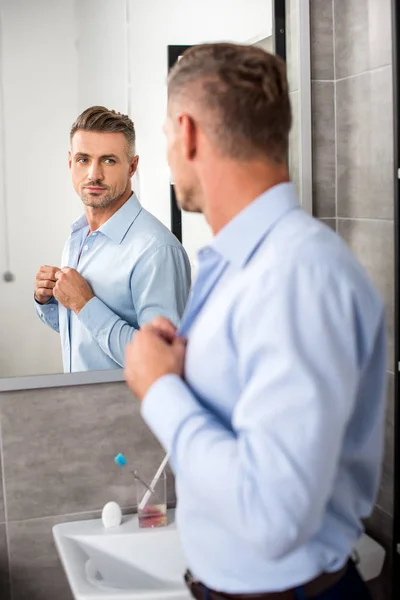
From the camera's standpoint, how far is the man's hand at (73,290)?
5.30 ft

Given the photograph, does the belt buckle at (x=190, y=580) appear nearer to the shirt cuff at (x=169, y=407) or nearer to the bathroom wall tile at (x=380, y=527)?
the shirt cuff at (x=169, y=407)

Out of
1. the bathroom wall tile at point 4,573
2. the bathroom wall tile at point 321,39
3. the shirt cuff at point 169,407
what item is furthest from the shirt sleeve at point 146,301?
the shirt cuff at point 169,407

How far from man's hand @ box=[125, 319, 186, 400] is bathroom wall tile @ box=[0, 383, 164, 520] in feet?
2.52

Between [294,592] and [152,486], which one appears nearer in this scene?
[294,592]

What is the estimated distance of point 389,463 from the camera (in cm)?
173

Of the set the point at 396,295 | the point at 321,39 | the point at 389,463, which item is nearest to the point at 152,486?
the point at 389,463

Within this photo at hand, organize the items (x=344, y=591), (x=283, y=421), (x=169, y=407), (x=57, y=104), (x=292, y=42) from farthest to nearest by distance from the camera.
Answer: (x=292, y=42), (x=57, y=104), (x=344, y=591), (x=169, y=407), (x=283, y=421)

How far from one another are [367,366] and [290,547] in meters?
0.26

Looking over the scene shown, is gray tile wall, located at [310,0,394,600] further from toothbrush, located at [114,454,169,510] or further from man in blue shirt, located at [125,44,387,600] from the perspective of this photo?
man in blue shirt, located at [125,44,387,600]

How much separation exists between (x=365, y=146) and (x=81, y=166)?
64 centimetres

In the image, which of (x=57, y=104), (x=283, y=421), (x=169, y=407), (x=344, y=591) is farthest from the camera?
(x=57, y=104)

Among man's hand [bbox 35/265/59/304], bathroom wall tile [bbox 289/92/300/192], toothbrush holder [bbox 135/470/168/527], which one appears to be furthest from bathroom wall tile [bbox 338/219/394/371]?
man's hand [bbox 35/265/59/304]

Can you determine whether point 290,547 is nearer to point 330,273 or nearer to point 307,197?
point 330,273

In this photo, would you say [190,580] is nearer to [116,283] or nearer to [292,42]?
[116,283]
